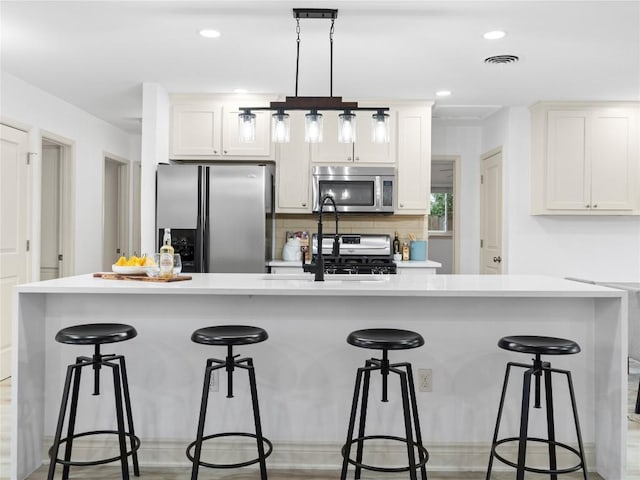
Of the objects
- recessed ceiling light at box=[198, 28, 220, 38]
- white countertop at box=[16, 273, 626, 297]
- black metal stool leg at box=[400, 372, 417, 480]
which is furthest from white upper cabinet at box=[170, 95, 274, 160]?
black metal stool leg at box=[400, 372, 417, 480]

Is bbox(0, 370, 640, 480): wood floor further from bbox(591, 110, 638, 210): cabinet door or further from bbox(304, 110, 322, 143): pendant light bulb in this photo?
bbox(591, 110, 638, 210): cabinet door

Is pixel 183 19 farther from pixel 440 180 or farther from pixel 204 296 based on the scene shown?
pixel 440 180

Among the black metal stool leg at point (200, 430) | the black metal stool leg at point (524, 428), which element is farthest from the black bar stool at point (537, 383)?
the black metal stool leg at point (200, 430)

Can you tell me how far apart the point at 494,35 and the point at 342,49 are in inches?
37.5

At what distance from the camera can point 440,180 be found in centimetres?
973

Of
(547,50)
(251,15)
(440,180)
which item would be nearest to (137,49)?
(251,15)

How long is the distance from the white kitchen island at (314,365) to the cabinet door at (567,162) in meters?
2.51

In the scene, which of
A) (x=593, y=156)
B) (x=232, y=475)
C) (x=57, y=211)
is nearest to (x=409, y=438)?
(x=232, y=475)

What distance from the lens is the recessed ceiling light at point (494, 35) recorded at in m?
3.36

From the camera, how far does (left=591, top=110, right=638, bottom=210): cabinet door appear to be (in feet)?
16.4

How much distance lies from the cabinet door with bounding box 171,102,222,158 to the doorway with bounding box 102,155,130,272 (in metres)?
2.09

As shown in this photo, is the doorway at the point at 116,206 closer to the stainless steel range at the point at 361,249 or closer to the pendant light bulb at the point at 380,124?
the stainless steel range at the point at 361,249

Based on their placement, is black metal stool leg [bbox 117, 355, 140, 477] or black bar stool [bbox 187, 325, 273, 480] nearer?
black bar stool [bbox 187, 325, 273, 480]

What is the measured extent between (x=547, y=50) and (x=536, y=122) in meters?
1.49
